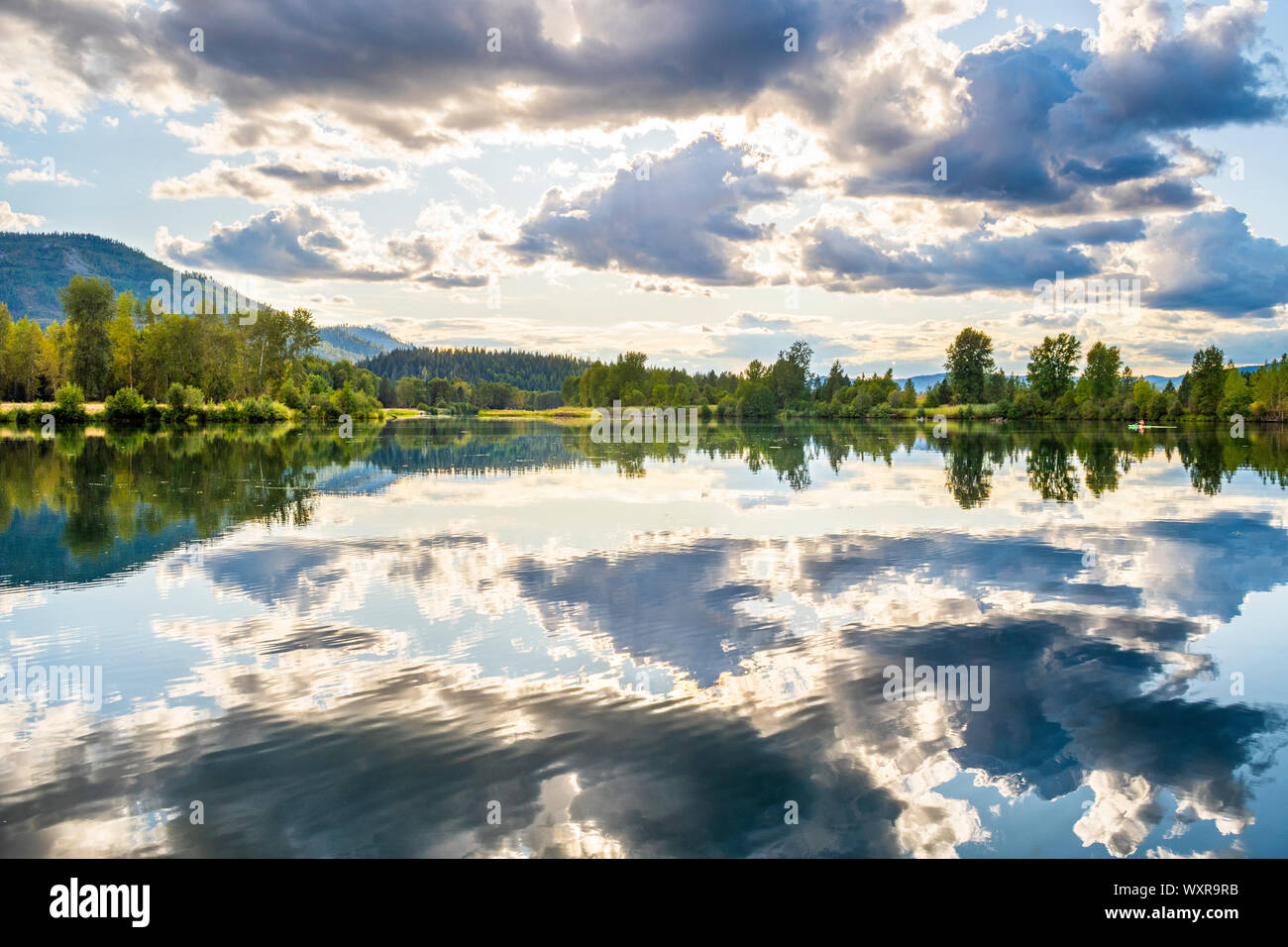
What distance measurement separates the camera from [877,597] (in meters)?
13.6

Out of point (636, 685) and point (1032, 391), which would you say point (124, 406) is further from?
point (1032, 391)

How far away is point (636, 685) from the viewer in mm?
9305

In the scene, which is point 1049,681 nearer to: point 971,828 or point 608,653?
point 971,828

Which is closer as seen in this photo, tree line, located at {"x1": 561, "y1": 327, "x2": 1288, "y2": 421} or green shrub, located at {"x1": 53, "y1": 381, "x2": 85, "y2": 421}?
green shrub, located at {"x1": 53, "y1": 381, "x2": 85, "y2": 421}

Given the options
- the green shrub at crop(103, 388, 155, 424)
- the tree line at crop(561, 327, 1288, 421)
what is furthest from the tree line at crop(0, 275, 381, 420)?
the tree line at crop(561, 327, 1288, 421)

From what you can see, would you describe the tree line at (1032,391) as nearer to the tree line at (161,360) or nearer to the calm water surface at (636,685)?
the tree line at (161,360)

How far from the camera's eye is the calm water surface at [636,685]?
6418 millimetres

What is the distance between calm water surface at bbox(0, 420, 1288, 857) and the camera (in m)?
6.42

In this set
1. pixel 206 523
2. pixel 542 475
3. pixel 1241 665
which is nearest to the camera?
pixel 1241 665

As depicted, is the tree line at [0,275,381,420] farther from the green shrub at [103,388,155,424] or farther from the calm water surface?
the calm water surface

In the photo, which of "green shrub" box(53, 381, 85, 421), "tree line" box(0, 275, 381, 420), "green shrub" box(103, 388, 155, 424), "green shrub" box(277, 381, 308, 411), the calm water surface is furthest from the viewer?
"green shrub" box(277, 381, 308, 411)
